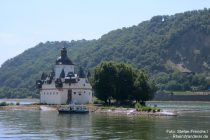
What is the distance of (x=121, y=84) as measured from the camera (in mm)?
115312

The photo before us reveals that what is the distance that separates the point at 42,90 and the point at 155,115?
168ft

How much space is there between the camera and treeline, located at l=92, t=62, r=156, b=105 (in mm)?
114375

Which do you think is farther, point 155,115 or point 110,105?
point 110,105

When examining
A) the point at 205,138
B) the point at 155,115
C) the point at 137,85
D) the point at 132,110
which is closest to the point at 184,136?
the point at 205,138

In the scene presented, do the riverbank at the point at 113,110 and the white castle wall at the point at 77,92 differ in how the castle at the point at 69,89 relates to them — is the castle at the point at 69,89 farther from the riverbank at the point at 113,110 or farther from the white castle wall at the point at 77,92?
the riverbank at the point at 113,110

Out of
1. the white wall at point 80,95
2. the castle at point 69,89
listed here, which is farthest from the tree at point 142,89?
the castle at point 69,89

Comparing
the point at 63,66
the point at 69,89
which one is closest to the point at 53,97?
the point at 69,89

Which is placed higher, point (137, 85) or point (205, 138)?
point (137, 85)

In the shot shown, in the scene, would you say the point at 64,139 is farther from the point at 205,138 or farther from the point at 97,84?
the point at 97,84

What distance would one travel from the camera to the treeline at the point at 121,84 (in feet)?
375

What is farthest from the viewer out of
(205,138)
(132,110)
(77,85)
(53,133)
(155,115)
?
(77,85)

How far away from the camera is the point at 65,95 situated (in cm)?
12950

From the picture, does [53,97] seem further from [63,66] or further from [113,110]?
[113,110]

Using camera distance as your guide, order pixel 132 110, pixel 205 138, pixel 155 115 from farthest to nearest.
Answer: pixel 132 110, pixel 155 115, pixel 205 138
